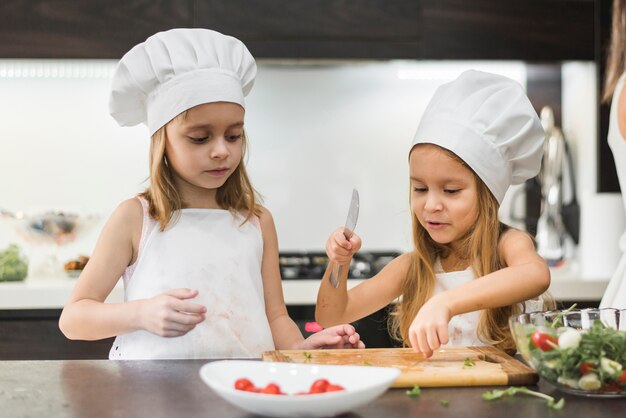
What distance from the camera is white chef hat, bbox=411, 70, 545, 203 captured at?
1.52 metres

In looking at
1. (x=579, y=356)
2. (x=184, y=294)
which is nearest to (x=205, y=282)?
(x=184, y=294)

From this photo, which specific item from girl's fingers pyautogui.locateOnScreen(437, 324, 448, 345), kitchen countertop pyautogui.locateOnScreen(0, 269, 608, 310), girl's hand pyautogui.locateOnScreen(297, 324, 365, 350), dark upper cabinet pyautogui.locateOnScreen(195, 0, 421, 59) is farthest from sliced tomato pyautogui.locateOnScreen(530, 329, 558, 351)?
dark upper cabinet pyautogui.locateOnScreen(195, 0, 421, 59)

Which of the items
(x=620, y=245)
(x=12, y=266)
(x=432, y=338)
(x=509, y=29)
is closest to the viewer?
(x=432, y=338)

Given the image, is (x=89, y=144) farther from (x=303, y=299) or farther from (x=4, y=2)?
(x=303, y=299)

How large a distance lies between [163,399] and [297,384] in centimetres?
16

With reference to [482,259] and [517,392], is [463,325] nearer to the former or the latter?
[482,259]

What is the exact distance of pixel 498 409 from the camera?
39.1 inches

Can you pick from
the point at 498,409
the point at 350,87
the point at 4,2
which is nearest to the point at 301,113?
the point at 350,87

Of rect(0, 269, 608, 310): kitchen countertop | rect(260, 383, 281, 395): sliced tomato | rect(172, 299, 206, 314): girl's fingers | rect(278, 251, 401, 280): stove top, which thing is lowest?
rect(0, 269, 608, 310): kitchen countertop

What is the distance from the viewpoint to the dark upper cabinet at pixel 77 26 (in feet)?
9.02

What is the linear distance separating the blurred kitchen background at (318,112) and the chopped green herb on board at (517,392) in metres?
1.47

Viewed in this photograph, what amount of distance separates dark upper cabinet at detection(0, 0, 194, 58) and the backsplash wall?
0.27m

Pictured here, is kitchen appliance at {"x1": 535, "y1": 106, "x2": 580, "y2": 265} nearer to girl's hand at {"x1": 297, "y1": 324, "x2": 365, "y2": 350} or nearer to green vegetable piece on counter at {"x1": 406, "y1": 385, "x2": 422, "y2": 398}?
girl's hand at {"x1": 297, "y1": 324, "x2": 365, "y2": 350}

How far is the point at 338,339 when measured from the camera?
4.61ft
